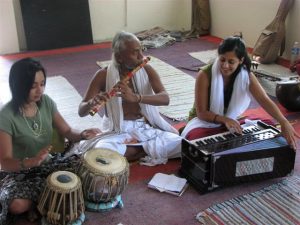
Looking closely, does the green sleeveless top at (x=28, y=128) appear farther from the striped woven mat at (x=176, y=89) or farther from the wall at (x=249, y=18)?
the wall at (x=249, y=18)

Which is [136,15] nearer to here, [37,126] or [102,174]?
[37,126]

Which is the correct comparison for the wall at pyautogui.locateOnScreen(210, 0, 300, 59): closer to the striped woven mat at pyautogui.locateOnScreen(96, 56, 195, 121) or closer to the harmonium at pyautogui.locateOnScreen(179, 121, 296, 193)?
the striped woven mat at pyautogui.locateOnScreen(96, 56, 195, 121)

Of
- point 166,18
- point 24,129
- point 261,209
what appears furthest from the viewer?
point 166,18

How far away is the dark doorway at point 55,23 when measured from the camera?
5148mm

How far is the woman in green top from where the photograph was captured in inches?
71.2

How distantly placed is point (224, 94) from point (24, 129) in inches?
49.1

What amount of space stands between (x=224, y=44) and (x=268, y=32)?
2.66 metres

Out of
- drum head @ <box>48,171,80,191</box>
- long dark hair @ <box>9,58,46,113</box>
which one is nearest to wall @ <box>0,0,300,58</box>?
long dark hair @ <box>9,58,46,113</box>

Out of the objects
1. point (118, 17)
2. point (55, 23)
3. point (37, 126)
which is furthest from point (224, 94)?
point (118, 17)

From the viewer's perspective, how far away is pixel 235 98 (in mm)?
2471

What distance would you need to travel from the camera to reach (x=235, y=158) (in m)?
2.12

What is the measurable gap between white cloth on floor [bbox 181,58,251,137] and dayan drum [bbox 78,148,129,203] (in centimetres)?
73

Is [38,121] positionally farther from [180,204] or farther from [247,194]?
[247,194]

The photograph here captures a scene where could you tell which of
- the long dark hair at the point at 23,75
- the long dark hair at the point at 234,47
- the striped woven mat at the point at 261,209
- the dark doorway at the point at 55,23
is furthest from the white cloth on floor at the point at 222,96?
the dark doorway at the point at 55,23
